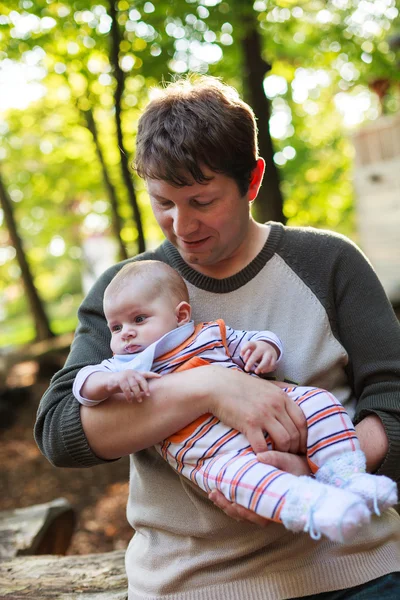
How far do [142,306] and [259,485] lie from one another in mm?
652

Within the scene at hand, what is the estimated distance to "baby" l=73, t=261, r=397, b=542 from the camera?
4.84 feet

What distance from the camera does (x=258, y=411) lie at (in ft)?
5.69

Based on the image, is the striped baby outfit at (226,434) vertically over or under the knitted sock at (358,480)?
over

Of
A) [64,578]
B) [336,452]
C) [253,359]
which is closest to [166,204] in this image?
[253,359]

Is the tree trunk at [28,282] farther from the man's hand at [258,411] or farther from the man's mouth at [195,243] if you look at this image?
the man's hand at [258,411]

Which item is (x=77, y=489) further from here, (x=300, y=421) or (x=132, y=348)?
(x=300, y=421)

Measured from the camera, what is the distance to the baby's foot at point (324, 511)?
1405 mm

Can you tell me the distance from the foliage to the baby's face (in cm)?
340

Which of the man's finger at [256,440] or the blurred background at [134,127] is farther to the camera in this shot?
the blurred background at [134,127]

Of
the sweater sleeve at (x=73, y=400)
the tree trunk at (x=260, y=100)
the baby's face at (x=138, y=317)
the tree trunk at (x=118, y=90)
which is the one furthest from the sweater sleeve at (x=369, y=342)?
the tree trunk at (x=260, y=100)

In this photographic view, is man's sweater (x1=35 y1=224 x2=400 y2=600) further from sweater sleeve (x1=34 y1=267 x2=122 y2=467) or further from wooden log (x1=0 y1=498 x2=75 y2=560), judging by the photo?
wooden log (x1=0 y1=498 x2=75 y2=560)

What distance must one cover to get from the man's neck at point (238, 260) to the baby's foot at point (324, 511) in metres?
0.84

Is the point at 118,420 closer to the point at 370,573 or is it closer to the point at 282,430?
the point at 282,430

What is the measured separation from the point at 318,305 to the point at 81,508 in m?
4.26
